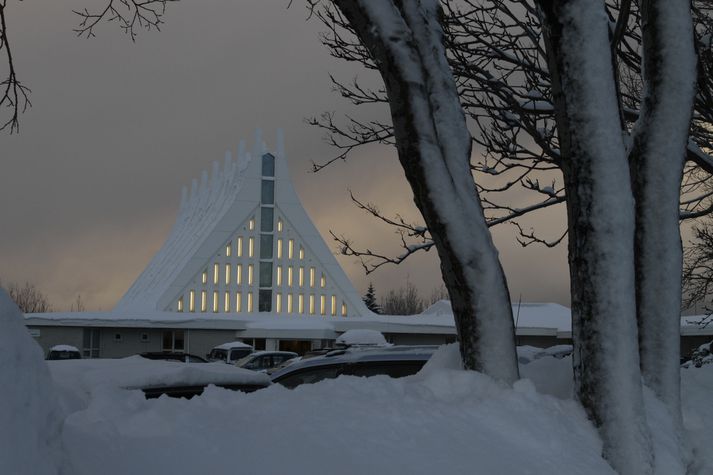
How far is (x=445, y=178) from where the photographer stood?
203 inches

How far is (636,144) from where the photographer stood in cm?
604

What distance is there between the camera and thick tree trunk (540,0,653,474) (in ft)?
15.9

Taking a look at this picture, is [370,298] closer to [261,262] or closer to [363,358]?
[261,262]

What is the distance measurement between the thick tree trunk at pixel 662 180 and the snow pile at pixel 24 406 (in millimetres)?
4517

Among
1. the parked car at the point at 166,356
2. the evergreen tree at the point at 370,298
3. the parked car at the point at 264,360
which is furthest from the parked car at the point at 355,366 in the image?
the evergreen tree at the point at 370,298

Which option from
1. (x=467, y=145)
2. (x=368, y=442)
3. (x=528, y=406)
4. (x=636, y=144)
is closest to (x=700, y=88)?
(x=636, y=144)

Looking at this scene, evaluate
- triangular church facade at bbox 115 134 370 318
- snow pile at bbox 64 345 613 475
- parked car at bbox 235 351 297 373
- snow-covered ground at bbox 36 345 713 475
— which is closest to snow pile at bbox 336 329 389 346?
parked car at bbox 235 351 297 373

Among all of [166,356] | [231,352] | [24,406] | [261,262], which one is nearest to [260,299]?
[261,262]

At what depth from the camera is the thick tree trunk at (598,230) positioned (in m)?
4.85

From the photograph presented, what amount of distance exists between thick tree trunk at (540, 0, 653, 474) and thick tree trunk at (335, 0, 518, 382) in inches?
19.4

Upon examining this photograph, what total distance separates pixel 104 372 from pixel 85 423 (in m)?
3.00

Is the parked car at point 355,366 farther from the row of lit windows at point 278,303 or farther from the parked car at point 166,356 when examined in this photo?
the row of lit windows at point 278,303

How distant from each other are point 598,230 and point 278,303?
4813 cm

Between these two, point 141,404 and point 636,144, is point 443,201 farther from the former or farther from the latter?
point 141,404
